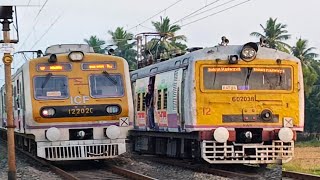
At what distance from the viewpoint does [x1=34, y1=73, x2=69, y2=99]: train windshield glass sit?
51.4 ft

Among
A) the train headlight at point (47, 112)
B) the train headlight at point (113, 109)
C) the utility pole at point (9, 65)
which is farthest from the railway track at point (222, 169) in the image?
the utility pole at point (9, 65)

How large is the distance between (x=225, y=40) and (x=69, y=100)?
13.0ft

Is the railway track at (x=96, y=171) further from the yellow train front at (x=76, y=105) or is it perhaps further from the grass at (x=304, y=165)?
the grass at (x=304, y=165)

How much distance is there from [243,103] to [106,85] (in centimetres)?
349

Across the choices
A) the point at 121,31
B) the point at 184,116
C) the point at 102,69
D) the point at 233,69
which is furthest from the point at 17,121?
the point at 121,31

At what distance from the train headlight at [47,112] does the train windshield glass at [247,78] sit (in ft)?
12.0

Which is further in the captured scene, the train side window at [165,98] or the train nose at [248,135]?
the train side window at [165,98]

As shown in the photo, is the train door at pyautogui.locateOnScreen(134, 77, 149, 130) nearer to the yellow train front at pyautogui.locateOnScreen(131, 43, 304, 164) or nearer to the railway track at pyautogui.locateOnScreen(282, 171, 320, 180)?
the yellow train front at pyautogui.locateOnScreen(131, 43, 304, 164)

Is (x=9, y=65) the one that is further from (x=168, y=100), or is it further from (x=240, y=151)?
(x=240, y=151)

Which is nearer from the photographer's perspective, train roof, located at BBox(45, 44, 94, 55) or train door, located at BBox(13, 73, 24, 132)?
train door, located at BBox(13, 73, 24, 132)

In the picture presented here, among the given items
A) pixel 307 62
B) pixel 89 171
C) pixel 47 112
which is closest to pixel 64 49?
pixel 47 112

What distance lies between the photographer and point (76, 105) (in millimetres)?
15727

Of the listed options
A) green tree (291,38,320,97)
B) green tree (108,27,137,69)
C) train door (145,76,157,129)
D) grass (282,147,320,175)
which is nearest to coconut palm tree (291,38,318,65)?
green tree (291,38,320,97)

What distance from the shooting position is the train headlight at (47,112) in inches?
610
